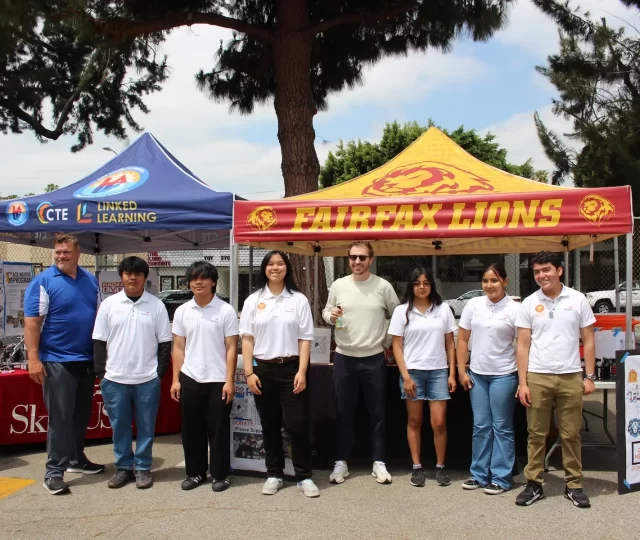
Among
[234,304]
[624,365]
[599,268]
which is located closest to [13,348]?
[234,304]

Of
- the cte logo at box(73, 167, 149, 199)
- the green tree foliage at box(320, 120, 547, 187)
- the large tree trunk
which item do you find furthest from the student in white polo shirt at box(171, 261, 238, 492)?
the green tree foliage at box(320, 120, 547, 187)

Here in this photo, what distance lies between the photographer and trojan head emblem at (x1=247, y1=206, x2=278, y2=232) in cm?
497

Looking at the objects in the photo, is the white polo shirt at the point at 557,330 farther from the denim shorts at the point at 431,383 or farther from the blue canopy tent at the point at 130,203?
the blue canopy tent at the point at 130,203

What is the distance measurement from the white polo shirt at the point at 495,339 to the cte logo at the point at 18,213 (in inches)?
178

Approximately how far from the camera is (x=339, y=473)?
176 inches

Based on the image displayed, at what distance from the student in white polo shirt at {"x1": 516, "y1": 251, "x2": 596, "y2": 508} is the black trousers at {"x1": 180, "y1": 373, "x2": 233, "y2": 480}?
80.4 inches

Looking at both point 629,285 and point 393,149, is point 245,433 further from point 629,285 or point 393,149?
point 393,149

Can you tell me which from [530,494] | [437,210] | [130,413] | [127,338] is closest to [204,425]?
[130,413]

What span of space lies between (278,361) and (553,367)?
5.95 feet

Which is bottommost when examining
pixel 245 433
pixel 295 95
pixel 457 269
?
pixel 245 433

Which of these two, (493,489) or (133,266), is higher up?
(133,266)

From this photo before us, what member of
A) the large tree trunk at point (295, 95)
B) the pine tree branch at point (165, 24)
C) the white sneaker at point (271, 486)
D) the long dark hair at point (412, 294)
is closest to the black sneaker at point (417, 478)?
the white sneaker at point (271, 486)

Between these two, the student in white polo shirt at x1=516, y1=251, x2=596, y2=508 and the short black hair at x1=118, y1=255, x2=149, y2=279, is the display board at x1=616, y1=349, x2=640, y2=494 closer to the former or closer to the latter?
the student in white polo shirt at x1=516, y1=251, x2=596, y2=508

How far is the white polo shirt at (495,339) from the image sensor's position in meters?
4.15
